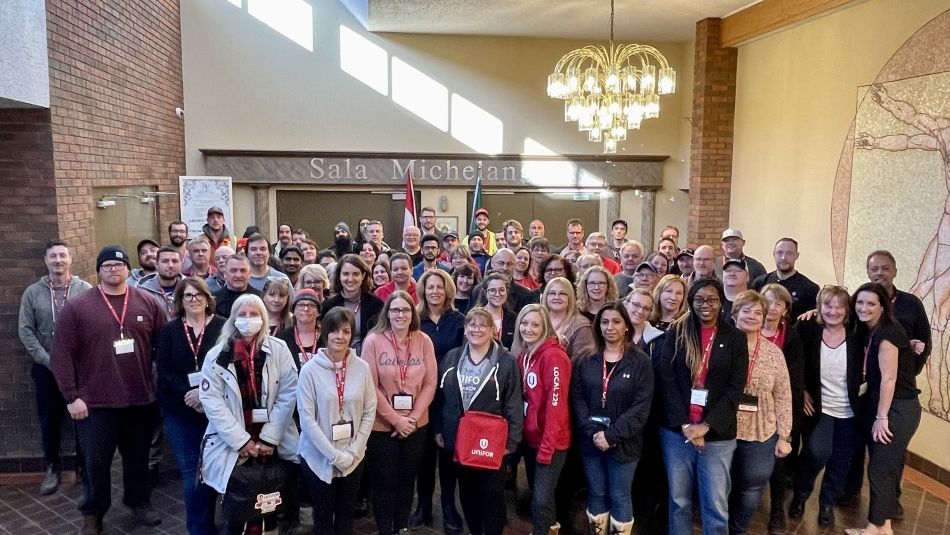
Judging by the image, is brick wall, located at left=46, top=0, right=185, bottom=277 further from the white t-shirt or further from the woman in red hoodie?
the white t-shirt

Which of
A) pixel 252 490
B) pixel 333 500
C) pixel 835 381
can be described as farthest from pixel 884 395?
pixel 252 490

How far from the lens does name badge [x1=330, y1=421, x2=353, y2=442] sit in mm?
3602

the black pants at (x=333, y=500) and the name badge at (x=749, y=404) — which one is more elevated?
the name badge at (x=749, y=404)

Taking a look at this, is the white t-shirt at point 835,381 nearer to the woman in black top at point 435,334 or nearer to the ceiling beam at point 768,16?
the woman in black top at point 435,334

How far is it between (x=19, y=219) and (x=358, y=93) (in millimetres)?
5871

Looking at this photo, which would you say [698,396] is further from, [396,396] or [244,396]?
[244,396]

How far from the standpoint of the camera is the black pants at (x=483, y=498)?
380 centimetres

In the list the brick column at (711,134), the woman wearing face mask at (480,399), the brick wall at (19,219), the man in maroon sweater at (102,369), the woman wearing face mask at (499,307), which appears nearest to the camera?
the woman wearing face mask at (480,399)

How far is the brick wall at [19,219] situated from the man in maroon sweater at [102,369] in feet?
3.82

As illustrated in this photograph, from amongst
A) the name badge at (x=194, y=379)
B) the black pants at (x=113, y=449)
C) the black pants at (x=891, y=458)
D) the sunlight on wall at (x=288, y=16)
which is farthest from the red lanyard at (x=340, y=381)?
the sunlight on wall at (x=288, y=16)

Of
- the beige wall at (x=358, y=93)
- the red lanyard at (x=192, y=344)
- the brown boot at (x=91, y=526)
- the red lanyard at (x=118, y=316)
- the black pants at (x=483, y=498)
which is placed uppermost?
the beige wall at (x=358, y=93)

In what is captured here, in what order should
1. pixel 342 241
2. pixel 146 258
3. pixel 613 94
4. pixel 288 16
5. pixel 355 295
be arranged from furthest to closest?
pixel 288 16, pixel 342 241, pixel 613 94, pixel 146 258, pixel 355 295

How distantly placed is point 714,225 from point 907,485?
15.3 feet

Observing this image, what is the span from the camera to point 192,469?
3.94 m
